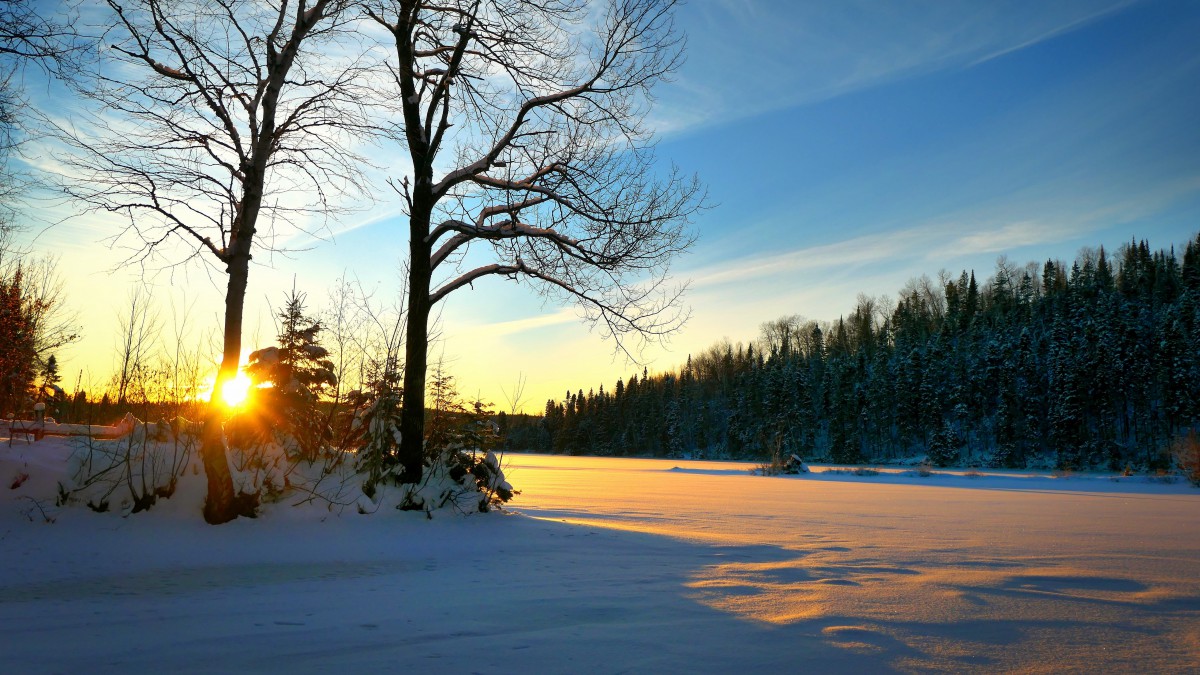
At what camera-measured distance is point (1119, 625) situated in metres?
3.82

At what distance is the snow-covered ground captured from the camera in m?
3.10

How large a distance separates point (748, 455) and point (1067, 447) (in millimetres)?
34083

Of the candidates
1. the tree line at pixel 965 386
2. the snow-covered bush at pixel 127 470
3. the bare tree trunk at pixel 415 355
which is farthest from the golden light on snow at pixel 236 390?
the tree line at pixel 965 386

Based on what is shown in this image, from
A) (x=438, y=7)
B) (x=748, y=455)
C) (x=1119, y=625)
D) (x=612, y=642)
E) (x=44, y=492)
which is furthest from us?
(x=748, y=455)

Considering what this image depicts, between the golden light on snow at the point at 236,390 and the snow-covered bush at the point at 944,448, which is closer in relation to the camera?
the golden light on snow at the point at 236,390

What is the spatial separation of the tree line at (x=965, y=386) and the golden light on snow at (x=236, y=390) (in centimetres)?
4770

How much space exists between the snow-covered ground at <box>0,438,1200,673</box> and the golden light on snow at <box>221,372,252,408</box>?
1.04 metres

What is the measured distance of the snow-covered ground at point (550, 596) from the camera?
10.2ft

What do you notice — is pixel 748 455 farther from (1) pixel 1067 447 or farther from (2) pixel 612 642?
(2) pixel 612 642

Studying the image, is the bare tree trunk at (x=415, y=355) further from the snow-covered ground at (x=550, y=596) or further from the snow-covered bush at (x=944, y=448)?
the snow-covered bush at (x=944, y=448)

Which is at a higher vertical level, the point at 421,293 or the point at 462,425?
the point at 421,293

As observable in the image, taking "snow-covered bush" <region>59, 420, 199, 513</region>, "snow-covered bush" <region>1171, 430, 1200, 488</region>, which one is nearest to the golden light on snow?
"snow-covered bush" <region>59, 420, 199, 513</region>

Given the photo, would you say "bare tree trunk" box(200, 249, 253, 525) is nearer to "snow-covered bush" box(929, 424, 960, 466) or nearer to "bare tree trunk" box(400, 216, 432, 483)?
"bare tree trunk" box(400, 216, 432, 483)

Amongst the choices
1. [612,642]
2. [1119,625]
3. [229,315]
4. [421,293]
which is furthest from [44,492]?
[1119,625]
